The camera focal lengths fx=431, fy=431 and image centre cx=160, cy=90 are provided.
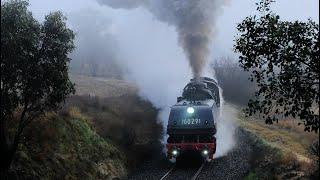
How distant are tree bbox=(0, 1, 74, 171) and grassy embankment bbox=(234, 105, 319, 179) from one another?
11.0 m

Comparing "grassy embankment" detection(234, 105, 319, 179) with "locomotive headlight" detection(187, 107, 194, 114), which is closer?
"grassy embankment" detection(234, 105, 319, 179)

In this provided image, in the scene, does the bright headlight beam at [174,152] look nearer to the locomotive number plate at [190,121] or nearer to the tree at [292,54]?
the locomotive number plate at [190,121]

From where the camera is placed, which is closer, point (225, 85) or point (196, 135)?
point (196, 135)

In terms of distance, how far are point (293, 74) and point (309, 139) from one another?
325 inches

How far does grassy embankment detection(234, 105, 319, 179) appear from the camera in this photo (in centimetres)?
1922

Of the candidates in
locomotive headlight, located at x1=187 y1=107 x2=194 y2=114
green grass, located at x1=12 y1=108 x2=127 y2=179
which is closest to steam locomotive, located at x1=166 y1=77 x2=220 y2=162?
locomotive headlight, located at x1=187 y1=107 x2=194 y2=114

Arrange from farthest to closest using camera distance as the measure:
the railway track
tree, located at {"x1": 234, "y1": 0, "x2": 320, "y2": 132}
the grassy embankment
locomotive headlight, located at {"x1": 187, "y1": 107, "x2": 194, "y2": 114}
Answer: locomotive headlight, located at {"x1": 187, "y1": 107, "x2": 194, "y2": 114} → the railway track → the grassy embankment → tree, located at {"x1": 234, "y1": 0, "x2": 320, "y2": 132}

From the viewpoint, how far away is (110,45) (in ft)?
489

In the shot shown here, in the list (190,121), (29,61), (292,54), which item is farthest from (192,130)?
(292,54)

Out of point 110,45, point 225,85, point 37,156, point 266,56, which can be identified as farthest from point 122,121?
point 110,45

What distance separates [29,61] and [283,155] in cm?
1524

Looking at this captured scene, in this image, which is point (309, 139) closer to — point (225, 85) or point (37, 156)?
point (37, 156)

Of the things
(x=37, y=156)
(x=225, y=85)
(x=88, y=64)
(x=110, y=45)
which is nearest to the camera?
(x=37, y=156)

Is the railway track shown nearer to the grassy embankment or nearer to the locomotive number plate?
the locomotive number plate
